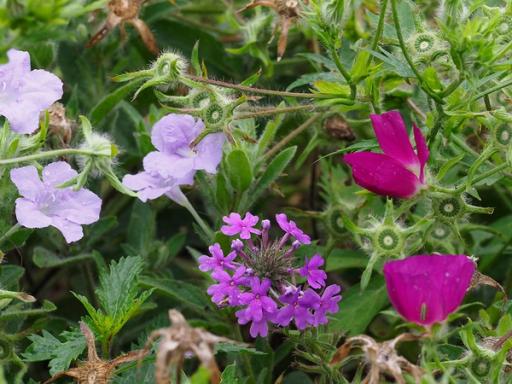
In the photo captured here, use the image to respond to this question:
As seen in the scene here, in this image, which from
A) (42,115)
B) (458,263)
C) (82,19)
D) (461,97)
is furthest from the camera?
(82,19)

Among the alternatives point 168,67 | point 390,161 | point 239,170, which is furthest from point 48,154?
point 390,161

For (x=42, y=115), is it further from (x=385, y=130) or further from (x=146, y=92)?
(x=385, y=130)

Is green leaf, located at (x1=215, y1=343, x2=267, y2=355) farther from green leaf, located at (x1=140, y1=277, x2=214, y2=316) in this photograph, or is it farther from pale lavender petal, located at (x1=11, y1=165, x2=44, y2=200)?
pale lavender petal, located at (x1=11, y1=165, x2=44, y2=200)

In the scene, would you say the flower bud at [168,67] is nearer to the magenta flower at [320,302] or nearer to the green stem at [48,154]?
the green stem at [48,154]

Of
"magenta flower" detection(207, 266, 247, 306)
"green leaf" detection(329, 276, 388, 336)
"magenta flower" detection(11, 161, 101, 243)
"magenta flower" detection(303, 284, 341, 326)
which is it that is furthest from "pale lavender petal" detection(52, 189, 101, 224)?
"green leaf" detection(329, 276, 388, 336)

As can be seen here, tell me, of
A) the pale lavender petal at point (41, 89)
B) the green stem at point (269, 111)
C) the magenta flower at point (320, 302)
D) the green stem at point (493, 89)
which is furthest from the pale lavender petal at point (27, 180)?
the green stem at point (493, 89)

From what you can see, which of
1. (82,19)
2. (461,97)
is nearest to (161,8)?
(82,19)
